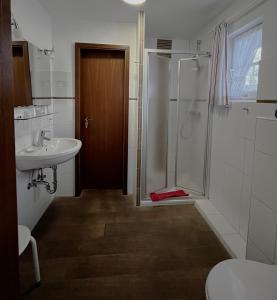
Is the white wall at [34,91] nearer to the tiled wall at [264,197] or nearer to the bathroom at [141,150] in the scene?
the bathroom at [141,150]

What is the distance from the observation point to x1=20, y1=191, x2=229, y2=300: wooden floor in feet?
5.96

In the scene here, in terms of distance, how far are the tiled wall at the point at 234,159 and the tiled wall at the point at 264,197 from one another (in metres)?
0.46

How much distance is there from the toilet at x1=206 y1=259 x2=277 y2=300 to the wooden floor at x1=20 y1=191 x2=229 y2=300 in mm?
584

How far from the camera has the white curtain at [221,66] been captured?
2.59 m

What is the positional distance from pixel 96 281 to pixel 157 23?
9.73 feet

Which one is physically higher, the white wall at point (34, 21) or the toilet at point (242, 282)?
the white wall at point (34, 21)

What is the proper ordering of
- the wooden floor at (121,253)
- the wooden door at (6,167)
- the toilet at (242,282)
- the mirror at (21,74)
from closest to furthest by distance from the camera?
the wooden door at (6,167), the toilet at (242,282), the wooden floor at (121,253), the mirror at (21,74)

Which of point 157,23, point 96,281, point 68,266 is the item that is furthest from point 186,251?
point 157,23

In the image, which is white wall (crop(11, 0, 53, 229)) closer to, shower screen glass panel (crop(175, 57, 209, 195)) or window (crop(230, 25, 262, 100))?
shower screen glass panel (crop(175, 57, 209, 195))

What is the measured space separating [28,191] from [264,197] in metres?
2.06

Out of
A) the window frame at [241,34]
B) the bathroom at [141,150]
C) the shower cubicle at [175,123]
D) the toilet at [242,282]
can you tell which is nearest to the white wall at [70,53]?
the bathroom at [141,150]

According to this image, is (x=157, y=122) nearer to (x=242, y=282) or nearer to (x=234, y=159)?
(x=234, y=159)

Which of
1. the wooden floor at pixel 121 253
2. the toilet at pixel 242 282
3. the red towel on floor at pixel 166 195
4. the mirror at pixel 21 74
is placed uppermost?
the mirror at pixel 21 74

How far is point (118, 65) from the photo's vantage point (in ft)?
11.5
